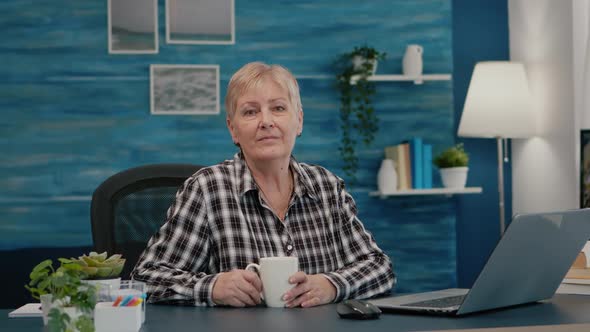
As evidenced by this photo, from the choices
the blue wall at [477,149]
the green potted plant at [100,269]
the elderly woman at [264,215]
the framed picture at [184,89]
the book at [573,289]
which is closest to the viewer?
the green potted plant at [100,269]

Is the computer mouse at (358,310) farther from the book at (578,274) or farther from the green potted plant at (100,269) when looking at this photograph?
the book at (578,274)

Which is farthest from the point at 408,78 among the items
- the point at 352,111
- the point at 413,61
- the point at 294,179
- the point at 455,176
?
the point at 294,179

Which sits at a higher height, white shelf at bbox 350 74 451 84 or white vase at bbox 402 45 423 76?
white vase at bbox 402 45 423 76

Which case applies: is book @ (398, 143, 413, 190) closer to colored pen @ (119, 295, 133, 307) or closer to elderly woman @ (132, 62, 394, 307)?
elderly woman @ (132, 62, 394, 307)

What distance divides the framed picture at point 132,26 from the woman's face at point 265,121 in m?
2.29

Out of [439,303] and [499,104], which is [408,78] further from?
[439,303]

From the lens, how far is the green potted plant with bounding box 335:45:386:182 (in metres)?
4.50

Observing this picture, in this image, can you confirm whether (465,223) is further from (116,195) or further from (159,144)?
(116,195)

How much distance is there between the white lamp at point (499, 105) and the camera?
431 centimetres

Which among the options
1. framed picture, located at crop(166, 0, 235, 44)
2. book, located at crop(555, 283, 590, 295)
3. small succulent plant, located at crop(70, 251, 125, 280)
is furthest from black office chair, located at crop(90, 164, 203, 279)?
framed picture, located at crop(166, 0, 235, 44)

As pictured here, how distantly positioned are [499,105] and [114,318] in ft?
10.5

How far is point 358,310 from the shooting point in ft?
5.31

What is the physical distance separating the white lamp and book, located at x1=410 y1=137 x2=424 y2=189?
231mm

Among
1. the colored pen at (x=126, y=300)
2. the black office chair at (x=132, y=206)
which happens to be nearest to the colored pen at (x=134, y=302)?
the colored pen at (x=126, y=300)
